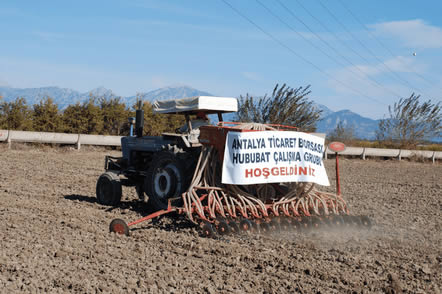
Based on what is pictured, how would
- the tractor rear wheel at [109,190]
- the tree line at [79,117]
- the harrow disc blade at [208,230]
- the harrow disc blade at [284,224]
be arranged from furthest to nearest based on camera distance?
1. the tree line at [79,117]
2. the tractor rear wheel at [109,190]
3. the harrow disc blade at [284,224]
4. the harrow disc blade at [208,230]

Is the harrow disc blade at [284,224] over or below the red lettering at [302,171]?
below

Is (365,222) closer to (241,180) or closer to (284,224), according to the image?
(284,224)

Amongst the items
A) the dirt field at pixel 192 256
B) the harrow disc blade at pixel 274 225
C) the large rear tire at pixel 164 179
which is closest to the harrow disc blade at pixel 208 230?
the dirt field at pixel 192 256

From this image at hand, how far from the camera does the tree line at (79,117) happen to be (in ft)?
64.2

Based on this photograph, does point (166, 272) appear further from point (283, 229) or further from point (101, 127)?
point (101, 127)

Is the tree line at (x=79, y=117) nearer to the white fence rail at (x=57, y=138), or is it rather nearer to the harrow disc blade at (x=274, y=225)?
the white fence rail at (x=57, y=138)

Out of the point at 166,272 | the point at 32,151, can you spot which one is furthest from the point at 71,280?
the point at 32,151

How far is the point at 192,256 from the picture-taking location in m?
5.29

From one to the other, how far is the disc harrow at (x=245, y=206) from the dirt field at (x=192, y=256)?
176mm

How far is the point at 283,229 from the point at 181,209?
4.49ft

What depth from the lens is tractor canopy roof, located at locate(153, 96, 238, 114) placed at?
718 cm

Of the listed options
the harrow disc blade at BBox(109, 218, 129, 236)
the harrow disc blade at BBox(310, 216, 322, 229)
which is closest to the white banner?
the harrow disc blade at BBox(310, 216, 322, 229)

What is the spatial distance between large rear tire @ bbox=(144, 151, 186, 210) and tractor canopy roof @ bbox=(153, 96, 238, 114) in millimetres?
698

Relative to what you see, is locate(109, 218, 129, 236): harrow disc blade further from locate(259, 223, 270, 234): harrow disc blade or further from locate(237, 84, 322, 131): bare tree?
locate(237, 84, 322, 131): bare tree
